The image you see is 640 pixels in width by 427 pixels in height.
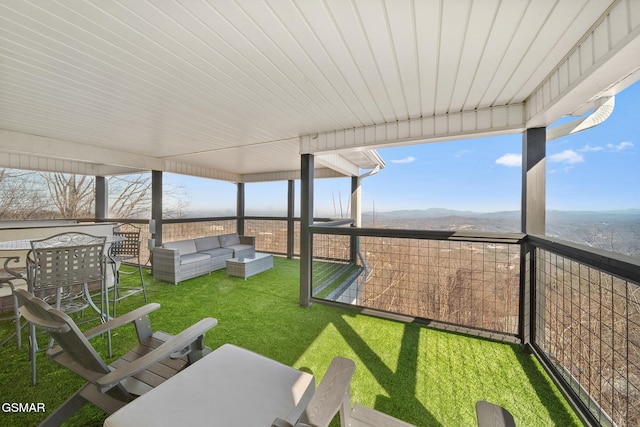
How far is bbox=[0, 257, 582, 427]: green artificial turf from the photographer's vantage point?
68.2 inches

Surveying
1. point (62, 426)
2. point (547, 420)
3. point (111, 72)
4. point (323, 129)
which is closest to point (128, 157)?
point (111, 72)

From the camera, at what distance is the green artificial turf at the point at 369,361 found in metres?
1.73

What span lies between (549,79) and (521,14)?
101 cm

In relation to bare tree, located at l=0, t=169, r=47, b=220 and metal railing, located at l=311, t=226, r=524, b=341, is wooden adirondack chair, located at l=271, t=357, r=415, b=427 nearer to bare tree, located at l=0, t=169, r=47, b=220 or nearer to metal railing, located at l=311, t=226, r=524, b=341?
metal railing, located at l=311, t=226, r=524, b=341

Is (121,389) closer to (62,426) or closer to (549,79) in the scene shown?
(62,426)

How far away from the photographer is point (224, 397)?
1.21m

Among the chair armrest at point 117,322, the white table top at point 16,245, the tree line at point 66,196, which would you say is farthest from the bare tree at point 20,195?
the chair armrest at point 117,322

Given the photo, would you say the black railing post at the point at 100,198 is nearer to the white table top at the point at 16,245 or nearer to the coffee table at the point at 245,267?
the white table top at the point at 16,245

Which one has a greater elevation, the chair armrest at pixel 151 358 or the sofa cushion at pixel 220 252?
the chair armrest at pixel 151 358

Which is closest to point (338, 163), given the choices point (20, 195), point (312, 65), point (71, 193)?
point (312, 65)

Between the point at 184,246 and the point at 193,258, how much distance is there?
0.58 meters

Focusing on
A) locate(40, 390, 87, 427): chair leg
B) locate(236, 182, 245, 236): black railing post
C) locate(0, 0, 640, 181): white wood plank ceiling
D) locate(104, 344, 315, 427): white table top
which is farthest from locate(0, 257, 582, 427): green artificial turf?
locate(236, 182, 245, 236): black railing post

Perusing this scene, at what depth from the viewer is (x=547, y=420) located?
1638mm

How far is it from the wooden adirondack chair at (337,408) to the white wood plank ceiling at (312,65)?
6.47ft
